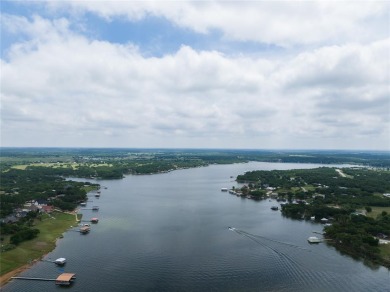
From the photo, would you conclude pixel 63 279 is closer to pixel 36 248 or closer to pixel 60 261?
pixel 60 261

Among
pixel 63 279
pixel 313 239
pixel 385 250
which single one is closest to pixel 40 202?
pixel 63 279

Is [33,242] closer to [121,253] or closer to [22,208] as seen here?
[121,253]

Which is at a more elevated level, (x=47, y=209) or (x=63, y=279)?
(x=47, y=209)

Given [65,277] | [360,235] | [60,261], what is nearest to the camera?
[65,277]

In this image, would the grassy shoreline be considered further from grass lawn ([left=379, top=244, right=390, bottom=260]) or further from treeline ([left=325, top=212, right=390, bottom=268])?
grass lawn ([left=379, top=244, right=390, bottom=260])

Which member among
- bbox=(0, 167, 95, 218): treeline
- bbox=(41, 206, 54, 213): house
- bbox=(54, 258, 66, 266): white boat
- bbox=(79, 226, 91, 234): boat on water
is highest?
bbox=(0, 167, 95, 218): treeline

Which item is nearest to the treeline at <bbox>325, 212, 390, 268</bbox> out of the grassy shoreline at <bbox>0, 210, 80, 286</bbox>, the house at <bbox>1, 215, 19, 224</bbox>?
the grassy shoreline at <bbox>0, 210, 80, 286</bbox>

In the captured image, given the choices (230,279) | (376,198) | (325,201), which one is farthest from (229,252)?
(376,198)
